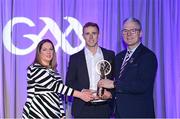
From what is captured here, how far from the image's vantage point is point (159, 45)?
13.0ft

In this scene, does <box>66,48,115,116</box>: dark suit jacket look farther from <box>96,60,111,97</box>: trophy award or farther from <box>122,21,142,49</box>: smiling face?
<box>122,21,142,49</box>: smiling face

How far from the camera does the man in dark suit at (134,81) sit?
9.03ft

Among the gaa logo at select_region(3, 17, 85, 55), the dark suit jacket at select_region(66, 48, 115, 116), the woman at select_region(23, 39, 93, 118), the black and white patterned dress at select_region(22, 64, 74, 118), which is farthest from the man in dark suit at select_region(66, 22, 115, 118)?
the gaa logo at select_region(3, 17, 85, 55)

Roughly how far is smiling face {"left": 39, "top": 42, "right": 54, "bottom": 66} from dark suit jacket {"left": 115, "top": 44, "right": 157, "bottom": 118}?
679 millimetres

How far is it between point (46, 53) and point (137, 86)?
90 cm

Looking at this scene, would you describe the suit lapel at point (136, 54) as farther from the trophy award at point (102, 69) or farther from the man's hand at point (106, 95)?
the man's hand at point (106, 95)

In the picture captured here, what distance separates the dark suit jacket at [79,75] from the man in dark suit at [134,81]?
24 centimetres

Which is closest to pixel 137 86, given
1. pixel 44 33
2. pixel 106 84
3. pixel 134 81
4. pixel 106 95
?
pixel 134 81

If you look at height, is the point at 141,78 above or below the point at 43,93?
above

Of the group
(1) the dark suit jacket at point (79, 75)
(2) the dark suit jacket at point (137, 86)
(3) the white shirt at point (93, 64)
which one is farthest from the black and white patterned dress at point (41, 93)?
(2) the dark suit jacket at point (137, 86)

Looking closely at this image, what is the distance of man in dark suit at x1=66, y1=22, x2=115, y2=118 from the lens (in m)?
3.07

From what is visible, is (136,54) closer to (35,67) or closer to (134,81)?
(134,81)

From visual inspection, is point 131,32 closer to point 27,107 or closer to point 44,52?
point 44,52

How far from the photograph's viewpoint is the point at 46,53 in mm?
3051
